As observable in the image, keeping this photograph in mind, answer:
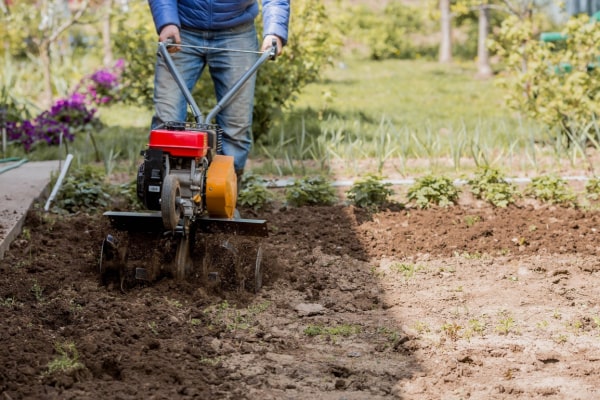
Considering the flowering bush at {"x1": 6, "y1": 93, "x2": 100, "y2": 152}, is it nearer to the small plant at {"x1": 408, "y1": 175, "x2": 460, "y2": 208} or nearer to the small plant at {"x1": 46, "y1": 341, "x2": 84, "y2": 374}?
the small plant at {"x1": 408, "y1": 175, "x2": 460, "y2": 208}

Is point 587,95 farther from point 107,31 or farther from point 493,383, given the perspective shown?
point 107,31

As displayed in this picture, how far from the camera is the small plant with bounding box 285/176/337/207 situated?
229 inches

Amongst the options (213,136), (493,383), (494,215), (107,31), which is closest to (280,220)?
(494,215)

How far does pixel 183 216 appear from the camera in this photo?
3.75 m

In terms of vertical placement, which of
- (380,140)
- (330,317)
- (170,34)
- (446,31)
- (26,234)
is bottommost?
(330,317)

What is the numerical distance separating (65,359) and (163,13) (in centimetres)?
190

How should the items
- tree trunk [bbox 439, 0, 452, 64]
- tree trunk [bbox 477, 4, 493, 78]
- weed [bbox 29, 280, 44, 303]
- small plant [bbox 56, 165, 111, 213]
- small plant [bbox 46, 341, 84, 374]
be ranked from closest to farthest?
1. small plant [bbox 46, 341, 84, 374]
2. weed [bbox 29, 280, 44, 303]
3. small plant [bbox 56, 165, 111, 213]
4. tree trunk [bbox 477, 4, 493, 78]
5. tree trunk [bbox 439, 0, 452, 64]

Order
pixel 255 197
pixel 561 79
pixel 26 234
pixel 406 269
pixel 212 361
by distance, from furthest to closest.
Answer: pixel 561 79 < pixel 255 197 < pixel 26 234 < pixel 406 269 < pixel 212 361

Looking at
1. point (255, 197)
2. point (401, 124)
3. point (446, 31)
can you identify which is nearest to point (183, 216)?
point (255, 197)

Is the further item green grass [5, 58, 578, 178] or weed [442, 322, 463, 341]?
green grass [5, 58, 578, 178]

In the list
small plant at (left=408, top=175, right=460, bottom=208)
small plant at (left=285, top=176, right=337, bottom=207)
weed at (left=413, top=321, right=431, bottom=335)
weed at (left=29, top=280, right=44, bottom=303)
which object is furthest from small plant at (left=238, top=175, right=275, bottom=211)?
weed at (left=413, top=321, right=431, bottom=335)

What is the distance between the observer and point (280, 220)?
541 cm

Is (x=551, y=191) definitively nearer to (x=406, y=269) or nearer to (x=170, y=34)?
(x=406, y=269)

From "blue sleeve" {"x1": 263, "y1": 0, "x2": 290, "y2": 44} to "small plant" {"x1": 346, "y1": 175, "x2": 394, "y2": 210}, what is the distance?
1376 mm
